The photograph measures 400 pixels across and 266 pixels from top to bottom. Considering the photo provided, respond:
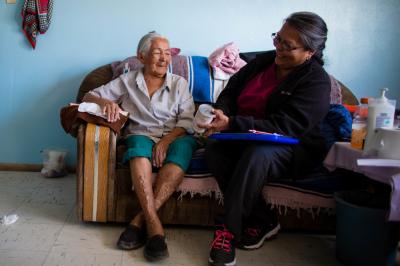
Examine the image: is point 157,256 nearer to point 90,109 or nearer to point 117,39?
point 90,109

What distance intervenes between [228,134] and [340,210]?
1.82 feet

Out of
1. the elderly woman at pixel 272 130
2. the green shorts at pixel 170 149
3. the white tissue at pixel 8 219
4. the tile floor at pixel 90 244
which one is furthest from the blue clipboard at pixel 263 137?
the white tissue at pixel 8 219

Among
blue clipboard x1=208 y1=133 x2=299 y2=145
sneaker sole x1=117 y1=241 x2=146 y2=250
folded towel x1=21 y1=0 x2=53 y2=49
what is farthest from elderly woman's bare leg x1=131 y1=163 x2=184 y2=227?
folded towel x1=21 y1=0 x2=53 y2=49

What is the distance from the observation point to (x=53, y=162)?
8.79 ft

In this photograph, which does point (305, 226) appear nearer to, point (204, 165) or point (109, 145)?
point (204, 165)

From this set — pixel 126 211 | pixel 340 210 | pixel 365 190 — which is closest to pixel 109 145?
pixel 126 211

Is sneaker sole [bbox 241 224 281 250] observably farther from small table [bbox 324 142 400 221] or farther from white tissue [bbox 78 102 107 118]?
white tissue [bbox 78 102 107 118]

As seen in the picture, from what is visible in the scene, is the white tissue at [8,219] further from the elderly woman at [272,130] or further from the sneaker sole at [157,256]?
the elderly woman at [272,130]

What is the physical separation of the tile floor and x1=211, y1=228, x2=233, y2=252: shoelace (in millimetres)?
92

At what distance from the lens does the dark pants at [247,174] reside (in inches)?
60.9

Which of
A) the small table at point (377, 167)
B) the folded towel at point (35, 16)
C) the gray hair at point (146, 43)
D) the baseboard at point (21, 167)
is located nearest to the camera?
the small table at point (377, 167)

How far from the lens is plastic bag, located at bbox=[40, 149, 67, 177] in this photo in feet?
8.78

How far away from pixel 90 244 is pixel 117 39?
5.01 ft

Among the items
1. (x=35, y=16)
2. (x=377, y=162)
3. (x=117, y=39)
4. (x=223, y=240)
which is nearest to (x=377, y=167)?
(x=377, y=162)
